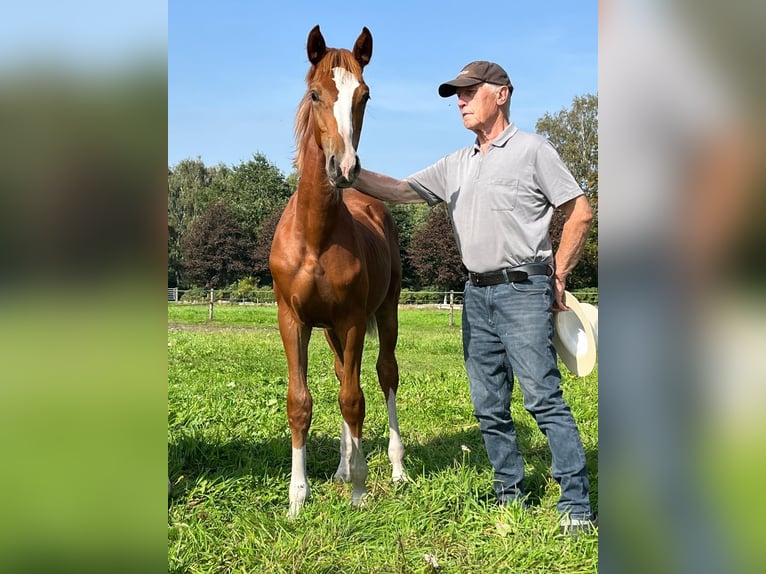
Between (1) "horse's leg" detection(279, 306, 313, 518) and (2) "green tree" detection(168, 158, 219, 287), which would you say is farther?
(2) "green tree" detection(168, 158, 219, 287)

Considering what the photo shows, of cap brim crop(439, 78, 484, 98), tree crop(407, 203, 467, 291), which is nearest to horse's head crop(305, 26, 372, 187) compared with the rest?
A: cap brim crop(439, 78, 484, 98)

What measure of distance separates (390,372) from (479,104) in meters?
2.36

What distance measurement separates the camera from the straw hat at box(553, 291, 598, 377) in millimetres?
3359

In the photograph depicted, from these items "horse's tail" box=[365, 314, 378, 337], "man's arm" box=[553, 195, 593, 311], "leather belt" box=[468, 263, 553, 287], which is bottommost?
"horse's tail" box=[365, 314, 378, 337]

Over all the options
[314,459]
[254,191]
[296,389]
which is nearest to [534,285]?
[296,389]

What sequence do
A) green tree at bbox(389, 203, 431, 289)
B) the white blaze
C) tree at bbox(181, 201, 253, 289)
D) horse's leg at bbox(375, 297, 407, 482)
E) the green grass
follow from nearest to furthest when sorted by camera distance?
the green grass < the white blaze < horse's leg at bbox(375, 297, 407, 482) < green tree at bbox(389, 203, 431, 289) < tree at bbox(181, 201, 253, 289)

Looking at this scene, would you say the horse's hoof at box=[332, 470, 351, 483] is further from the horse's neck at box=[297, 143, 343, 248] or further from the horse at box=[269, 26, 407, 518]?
the horse's neck at box=[297, 143, 343, 248]

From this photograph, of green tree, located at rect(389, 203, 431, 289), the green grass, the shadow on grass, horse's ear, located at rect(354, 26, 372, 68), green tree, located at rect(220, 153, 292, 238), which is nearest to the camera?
the green grass

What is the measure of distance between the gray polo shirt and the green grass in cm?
142

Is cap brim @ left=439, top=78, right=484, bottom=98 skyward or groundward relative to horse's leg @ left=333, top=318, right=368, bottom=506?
skyward

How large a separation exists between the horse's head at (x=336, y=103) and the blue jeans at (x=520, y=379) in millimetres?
1122

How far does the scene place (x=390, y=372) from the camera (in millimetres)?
4895
